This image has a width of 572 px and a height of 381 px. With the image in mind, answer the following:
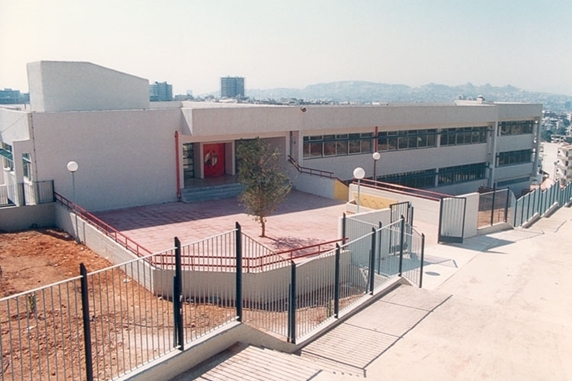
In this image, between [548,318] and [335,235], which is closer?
[548,318]

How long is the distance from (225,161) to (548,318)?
1903cm

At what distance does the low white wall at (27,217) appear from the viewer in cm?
1838

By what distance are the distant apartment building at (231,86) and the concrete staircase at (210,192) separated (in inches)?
5738

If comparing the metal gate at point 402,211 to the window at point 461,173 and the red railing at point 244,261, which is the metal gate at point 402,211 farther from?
the window at point 461,173

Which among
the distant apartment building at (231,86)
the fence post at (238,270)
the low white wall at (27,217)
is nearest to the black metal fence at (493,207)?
the fence post at (238,270)

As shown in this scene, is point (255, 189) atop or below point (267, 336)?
atop

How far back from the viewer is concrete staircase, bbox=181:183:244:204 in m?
22.5

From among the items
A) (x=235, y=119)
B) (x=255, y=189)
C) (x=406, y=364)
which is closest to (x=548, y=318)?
(x=406, y=364)

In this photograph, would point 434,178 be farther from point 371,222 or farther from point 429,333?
point 429,333

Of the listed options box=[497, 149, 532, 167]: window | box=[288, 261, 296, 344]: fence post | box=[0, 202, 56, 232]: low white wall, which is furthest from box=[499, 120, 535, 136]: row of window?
box=[288, 261, 296, 344]: fence post

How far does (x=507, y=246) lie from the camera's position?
1831 cm

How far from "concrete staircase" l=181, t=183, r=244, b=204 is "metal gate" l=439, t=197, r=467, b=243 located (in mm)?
9882

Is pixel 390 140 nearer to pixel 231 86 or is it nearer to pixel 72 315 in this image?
pixel 72 315

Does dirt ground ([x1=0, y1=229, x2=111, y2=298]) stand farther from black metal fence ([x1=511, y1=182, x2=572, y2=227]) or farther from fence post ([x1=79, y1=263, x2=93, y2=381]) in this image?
black metal fence ([x1=511, y1=182, x2=572, y2=227])
